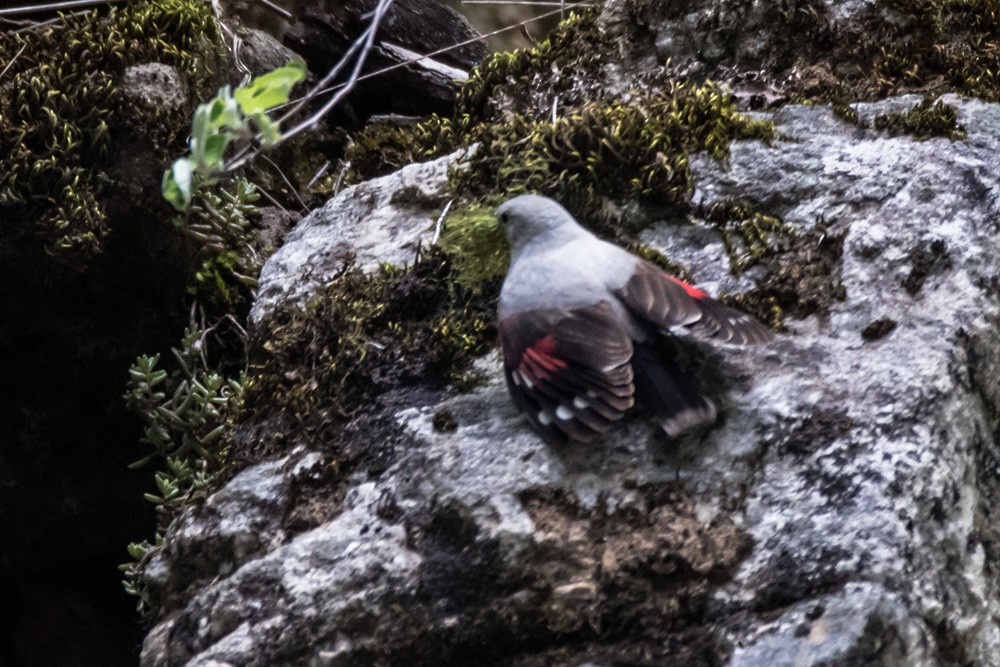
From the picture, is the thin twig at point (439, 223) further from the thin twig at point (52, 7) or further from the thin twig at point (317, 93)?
the thin twig at point (52, 7)

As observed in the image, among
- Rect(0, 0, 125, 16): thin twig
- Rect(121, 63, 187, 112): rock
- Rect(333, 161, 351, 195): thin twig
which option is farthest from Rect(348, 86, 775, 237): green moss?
Rect(0, 0, 125, 16): thin twig

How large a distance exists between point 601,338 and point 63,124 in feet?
6.44

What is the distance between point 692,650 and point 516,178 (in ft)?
4.34

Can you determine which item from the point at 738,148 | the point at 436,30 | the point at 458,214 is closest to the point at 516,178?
the point at 458,214

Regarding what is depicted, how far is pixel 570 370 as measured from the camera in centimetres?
196

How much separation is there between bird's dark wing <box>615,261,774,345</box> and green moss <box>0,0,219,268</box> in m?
1.84

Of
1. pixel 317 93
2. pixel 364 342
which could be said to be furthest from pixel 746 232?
pixel 317 93

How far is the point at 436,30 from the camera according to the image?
395 centimetres

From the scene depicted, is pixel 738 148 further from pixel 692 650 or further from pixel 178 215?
pixel 178 215

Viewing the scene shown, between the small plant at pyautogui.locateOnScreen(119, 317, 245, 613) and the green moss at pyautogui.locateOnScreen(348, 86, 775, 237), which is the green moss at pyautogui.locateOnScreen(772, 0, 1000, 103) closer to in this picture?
the green moss at pyautogui.locateOnScreen(348, 86, 775, 237)

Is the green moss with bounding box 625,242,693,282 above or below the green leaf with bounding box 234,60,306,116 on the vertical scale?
below

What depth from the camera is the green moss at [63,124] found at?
116 inches

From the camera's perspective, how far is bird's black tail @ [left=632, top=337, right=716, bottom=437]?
197cm

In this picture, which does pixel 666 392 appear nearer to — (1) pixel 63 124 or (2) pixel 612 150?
(2) pixel 612 150
